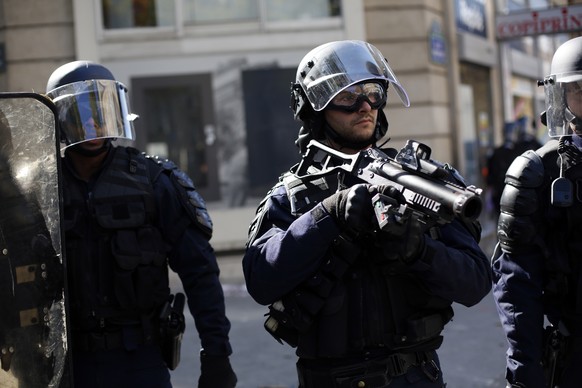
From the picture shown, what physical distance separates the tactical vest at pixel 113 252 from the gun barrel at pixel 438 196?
1203mm

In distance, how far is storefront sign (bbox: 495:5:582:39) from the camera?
8506mm

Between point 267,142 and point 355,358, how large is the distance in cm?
847

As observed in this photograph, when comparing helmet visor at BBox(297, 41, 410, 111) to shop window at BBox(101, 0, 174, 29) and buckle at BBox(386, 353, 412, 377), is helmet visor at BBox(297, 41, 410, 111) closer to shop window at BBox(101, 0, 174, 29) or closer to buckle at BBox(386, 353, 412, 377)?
buckle at BBox(386, 353, 412, 377)

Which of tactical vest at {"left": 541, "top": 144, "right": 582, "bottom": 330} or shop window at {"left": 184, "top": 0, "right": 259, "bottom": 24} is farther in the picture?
shop window at {"left": 184, "top": 0, "right": 259, "bottom": 24}

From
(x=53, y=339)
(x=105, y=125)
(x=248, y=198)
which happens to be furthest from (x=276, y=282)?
(x=248, y=198)

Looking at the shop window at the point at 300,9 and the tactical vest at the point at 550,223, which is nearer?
the tactical vest at the point at 550,223

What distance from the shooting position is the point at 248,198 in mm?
10977

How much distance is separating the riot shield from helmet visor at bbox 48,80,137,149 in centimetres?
43

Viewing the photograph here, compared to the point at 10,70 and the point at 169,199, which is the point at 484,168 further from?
the point at 169,199

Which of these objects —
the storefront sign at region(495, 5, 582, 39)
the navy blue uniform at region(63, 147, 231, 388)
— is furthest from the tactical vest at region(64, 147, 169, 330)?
the storefront sign at region(495, 5, 582, 39)

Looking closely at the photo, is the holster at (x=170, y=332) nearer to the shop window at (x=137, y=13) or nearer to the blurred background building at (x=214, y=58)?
the blurred background building at (x=214, y=58)

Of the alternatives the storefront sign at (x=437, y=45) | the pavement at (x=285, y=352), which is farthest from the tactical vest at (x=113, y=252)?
the storefront sign at (x=437, y=45)

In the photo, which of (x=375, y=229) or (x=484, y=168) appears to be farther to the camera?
(x=484, y=168)

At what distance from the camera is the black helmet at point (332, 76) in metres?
2.80
